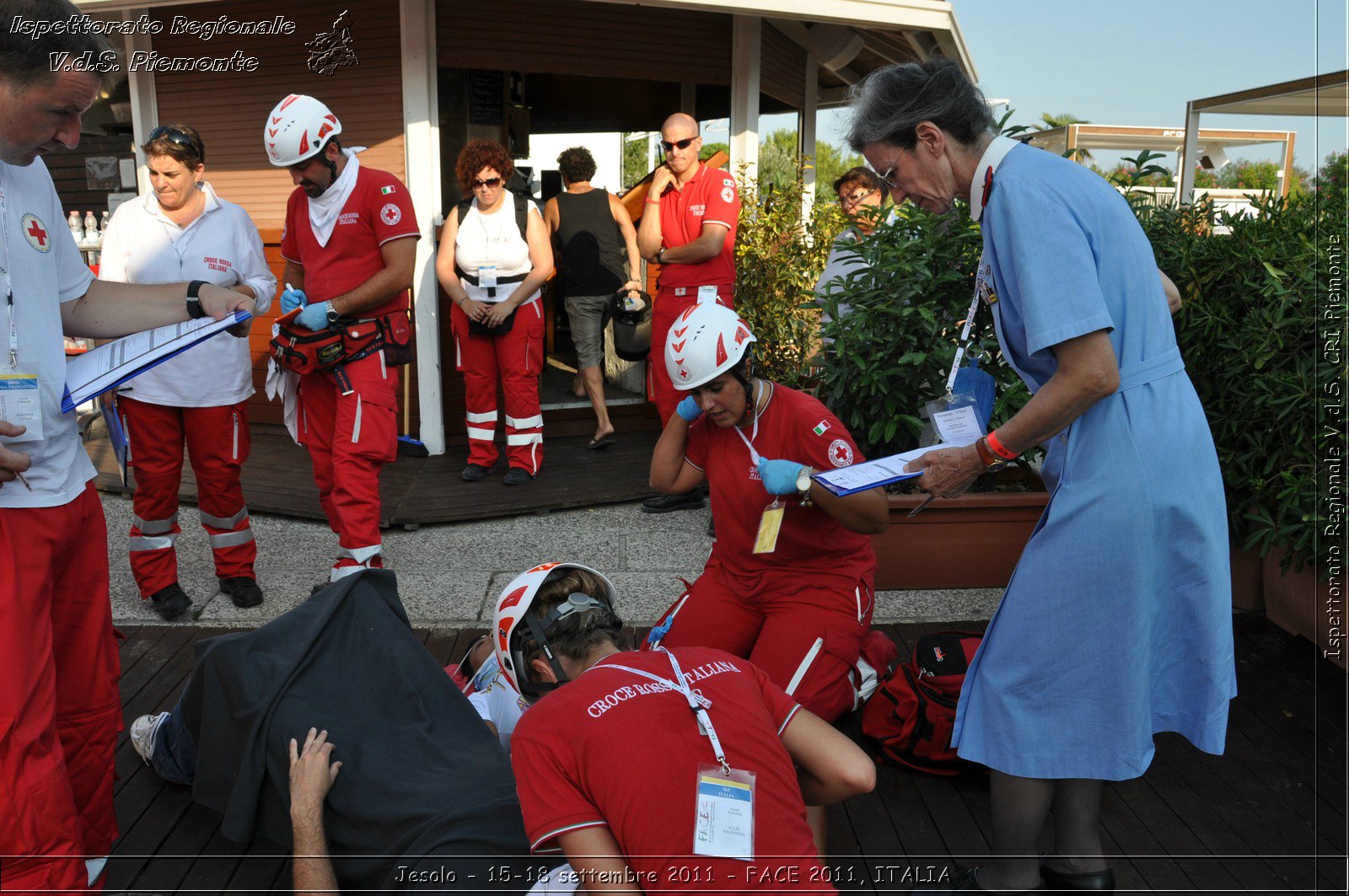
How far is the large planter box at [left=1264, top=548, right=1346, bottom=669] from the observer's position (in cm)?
399

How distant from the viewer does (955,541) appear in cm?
468

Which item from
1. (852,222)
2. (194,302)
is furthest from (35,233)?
(852,222)

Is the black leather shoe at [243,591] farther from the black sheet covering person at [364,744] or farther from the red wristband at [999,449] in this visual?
the red wristband at [999,449]

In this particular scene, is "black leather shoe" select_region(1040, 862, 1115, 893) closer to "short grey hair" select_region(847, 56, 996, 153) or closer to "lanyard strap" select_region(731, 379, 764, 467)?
"lanyard strap" select_region(731, 379, 764, 467)

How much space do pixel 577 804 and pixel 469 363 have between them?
15.3ft

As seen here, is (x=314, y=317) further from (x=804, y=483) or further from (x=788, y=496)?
(x=804, y=483)

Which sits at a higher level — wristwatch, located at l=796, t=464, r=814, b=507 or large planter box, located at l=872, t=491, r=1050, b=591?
wristwatch, located at l=796, t=464, r=814, b=507

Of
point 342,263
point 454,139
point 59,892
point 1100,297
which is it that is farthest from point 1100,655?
point 454,139

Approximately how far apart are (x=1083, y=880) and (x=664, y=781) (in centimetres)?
132

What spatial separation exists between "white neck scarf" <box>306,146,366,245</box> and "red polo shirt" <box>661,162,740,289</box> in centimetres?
210

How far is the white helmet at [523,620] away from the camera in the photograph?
8.00 feet

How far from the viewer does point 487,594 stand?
4.68 metres

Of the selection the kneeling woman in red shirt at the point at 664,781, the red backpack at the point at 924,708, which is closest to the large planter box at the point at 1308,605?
the red backpack at the point at 924,708

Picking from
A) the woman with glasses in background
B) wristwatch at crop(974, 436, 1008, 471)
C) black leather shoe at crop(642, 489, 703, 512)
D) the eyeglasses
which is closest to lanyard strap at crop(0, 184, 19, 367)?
wristwatch at crop(974, 436, 1008, 471)
